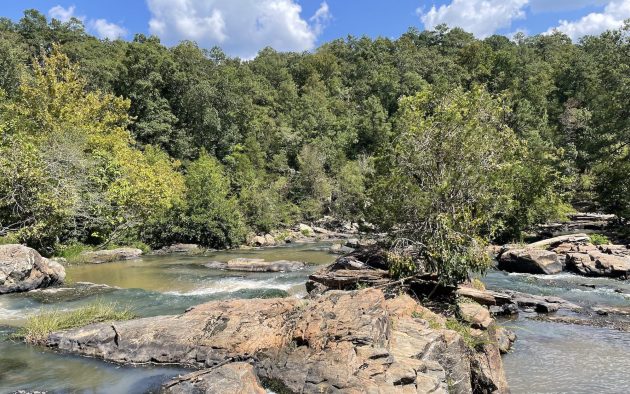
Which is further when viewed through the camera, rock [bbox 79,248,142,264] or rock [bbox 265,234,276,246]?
rock [bbox 265,234,276,246]

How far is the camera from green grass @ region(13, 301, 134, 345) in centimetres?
1352

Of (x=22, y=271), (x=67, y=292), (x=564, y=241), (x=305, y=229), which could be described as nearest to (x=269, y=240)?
(x=305, y=229)

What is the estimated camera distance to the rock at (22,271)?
19750mm

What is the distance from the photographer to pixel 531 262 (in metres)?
25.3

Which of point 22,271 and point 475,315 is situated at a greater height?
point 22,271

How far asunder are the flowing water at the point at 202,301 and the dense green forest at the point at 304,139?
3313 millimetres

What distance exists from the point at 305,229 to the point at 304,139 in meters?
25.4

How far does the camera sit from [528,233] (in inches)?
1438

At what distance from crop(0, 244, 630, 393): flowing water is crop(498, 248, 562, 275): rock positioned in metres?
0.87

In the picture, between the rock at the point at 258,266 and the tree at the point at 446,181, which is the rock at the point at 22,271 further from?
the tree at the point at 446,181

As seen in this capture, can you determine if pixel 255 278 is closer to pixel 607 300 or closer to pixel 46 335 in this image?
pixel 46 335

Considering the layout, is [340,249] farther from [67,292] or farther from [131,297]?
[67,292]

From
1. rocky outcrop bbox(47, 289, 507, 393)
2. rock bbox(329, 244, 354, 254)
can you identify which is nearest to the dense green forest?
rocky outcrop bbox(47, 289, 507, 393)

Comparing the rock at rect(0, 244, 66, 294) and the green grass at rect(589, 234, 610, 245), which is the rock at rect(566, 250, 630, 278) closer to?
the green grass at rect(589, 234, 610, 245)
